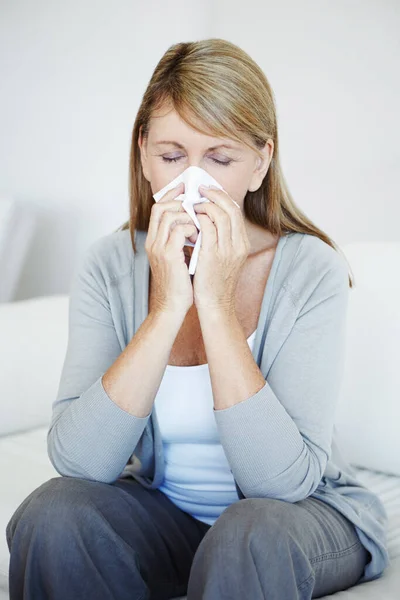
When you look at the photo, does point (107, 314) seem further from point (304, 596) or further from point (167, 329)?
point (304, 596)

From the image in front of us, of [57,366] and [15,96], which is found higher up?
[15,96]

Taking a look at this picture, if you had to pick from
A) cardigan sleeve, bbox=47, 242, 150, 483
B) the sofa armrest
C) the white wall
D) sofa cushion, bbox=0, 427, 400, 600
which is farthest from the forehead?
the white wall

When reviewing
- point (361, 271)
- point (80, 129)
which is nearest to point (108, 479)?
point (361, 271)

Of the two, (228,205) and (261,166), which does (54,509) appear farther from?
(261,166)

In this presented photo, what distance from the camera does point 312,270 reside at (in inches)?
51.1

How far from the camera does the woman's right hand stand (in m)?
1.20

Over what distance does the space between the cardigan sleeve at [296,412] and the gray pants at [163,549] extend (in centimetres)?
4

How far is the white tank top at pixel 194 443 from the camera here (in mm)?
1286

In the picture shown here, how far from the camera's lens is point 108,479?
3.97ft

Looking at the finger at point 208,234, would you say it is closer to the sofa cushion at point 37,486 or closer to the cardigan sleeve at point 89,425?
the cardigan sleeve at point 89,425

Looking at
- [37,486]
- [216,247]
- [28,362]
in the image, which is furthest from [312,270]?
[28,362]

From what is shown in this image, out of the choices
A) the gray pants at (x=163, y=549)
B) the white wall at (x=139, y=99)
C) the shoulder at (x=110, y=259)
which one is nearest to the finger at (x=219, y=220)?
the shoulder at (x=110, y=259)

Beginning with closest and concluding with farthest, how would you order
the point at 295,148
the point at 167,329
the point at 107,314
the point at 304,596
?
the point at 304,596, the point at 167,329, the point at 107,314, the point at 295,148

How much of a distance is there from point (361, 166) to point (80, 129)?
1074mm
